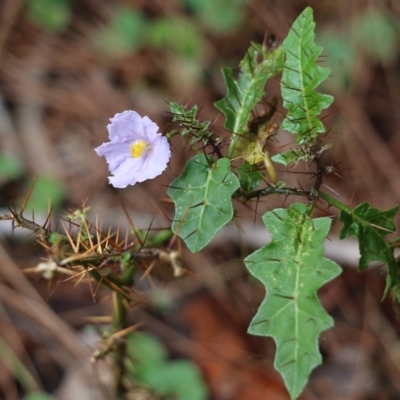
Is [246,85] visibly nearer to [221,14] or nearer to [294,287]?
[294,287]

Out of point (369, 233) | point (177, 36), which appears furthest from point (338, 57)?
point (369, 233)

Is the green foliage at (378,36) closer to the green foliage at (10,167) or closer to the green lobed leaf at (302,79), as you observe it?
the green foliage at (10,167)

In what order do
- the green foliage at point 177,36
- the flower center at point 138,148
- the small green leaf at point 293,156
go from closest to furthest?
1. the small green leaf at point 293,156
2. the flower center at point 138,148
3. the green foliage at point 177,36

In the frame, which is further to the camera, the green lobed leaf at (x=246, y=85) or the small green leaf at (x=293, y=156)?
the green lobed leaf at (x=246, y=85)

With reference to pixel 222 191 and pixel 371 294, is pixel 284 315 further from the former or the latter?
pixel 371 294

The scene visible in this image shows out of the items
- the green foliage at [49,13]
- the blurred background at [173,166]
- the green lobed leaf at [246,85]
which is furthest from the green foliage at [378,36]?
the green lobed leaf at [246,85]

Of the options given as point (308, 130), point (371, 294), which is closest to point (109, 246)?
point (308, 130)

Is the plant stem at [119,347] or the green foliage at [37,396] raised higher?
the plant stem at [119,347]

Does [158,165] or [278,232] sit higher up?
[158,165]
